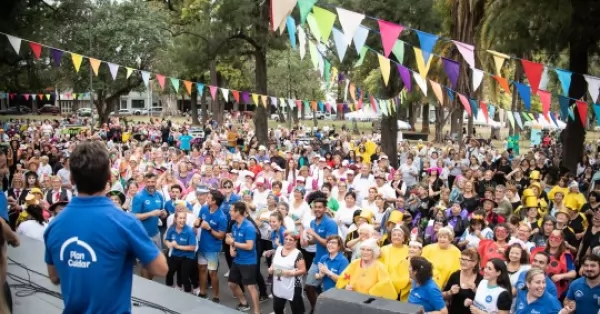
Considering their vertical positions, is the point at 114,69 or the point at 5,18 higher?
the point at 5,18

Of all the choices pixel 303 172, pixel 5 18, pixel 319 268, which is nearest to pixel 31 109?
pixel 5 18

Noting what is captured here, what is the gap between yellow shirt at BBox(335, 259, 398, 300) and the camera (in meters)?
5.54

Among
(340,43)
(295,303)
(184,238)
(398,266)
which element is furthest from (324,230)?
(340,43)

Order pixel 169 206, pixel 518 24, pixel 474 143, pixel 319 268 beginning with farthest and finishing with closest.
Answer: pixel 474 143 → pixel 518 24 → pixel 169 206 → pixel 319 268

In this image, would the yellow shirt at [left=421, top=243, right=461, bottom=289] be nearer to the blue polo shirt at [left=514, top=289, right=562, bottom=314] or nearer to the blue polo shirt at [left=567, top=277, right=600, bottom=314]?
the blue polo shirt at [left=514, top=289, right=562, bottom=314]

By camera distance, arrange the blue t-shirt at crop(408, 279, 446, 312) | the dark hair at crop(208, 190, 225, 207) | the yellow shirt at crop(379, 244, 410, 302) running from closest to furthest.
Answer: the blue t-shirt at crop(408, 279, 446, 312)
the yellow shirt at crop(379, 244, 410, 302)
the dark hair at crop(208, 190, 225, 207)

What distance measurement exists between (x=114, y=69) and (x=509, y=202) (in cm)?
1024

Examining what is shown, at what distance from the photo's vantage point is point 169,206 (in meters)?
8.80

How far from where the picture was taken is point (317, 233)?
727 cm

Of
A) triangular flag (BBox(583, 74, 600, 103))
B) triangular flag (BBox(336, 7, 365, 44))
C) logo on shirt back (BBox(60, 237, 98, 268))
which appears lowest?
logo on shirt back (BBox(60, 237, 98, 268))

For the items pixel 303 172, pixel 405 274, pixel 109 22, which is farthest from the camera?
pixel 109 22

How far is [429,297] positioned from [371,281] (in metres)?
0.72

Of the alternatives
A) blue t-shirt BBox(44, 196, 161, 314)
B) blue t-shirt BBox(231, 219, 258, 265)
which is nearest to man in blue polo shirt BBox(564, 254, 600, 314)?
blue t-shirt BBox(231, 219, 258, 265)

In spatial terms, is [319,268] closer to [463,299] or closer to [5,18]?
[463,299]
